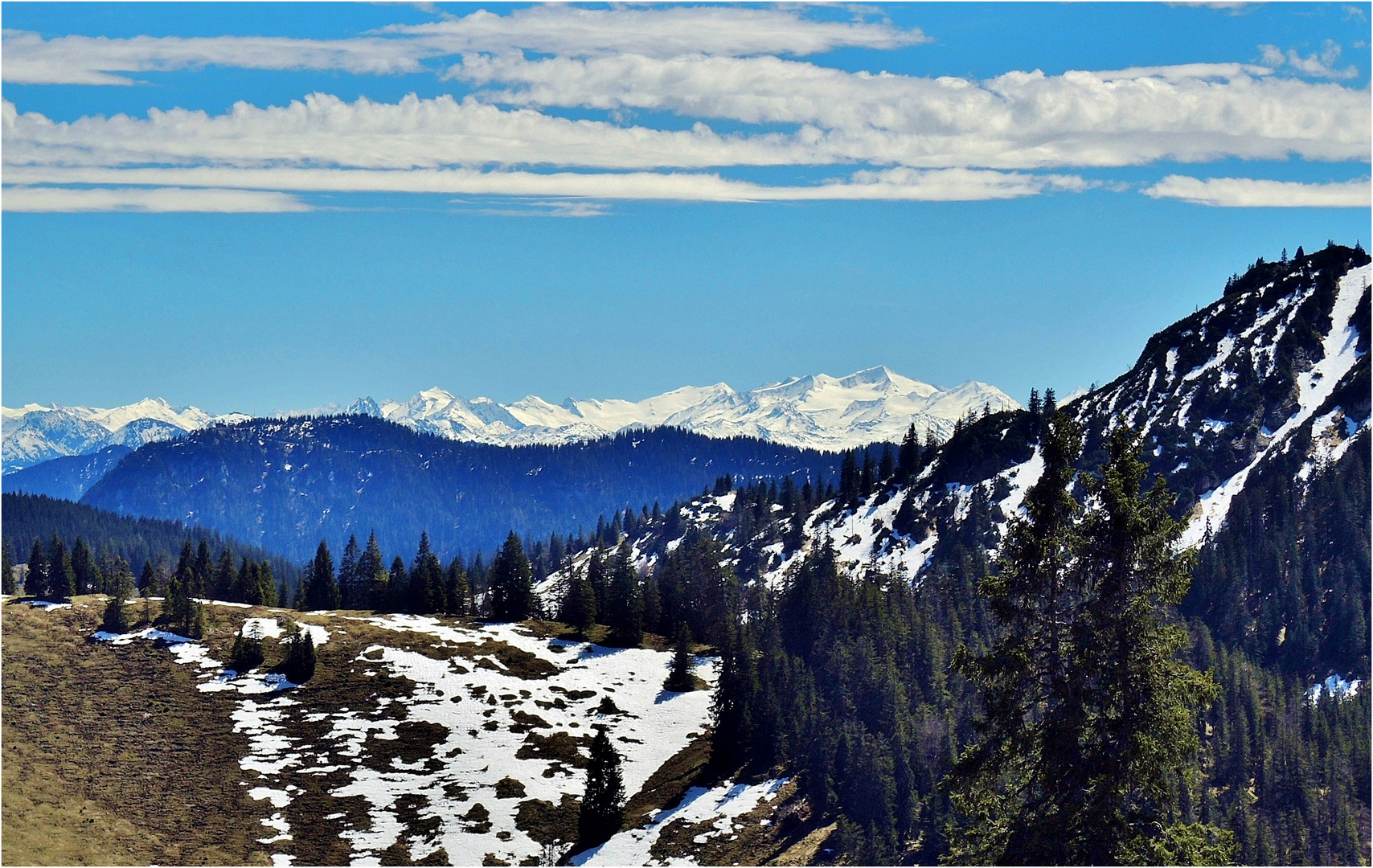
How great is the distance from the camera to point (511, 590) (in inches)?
7313

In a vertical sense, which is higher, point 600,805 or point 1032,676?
point 1032,676

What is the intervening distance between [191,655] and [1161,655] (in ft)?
473

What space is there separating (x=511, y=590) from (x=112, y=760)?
70.0 metres

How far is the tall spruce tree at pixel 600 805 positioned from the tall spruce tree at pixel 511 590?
232ft

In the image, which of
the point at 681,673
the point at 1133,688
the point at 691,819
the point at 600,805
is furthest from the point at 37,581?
the point at 1133,688

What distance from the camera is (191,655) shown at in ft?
506

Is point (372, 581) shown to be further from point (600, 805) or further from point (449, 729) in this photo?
point (600, 805)

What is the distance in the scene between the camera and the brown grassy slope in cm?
10650

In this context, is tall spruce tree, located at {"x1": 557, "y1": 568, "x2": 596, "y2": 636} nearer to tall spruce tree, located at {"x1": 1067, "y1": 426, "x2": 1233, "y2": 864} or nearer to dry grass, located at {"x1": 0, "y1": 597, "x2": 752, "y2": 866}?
dry grass, located at {"x1": 0, "y1": 597, "x2": 752, "y2": 866}

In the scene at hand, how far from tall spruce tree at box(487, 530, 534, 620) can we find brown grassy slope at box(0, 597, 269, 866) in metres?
47.9

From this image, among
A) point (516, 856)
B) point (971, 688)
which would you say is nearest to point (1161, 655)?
point (516, 856)

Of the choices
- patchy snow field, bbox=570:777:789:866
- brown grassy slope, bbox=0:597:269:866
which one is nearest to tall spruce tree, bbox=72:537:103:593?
brown grassy slope, bbox=0:597:269:866

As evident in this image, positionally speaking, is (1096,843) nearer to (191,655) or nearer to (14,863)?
(14,863)

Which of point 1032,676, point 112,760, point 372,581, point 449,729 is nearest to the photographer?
point 1032,676
